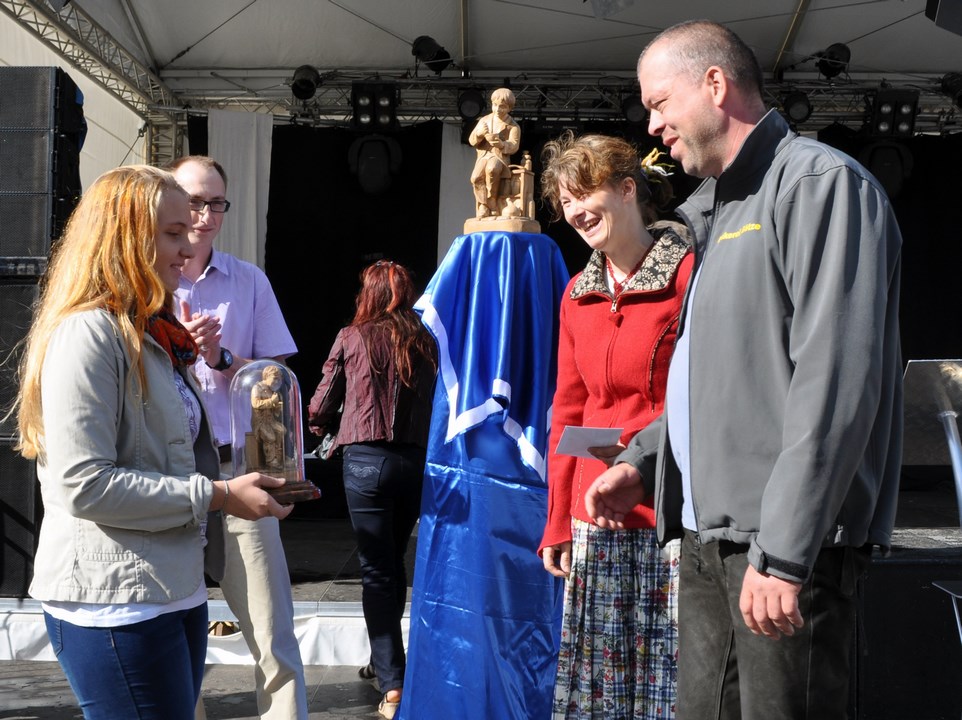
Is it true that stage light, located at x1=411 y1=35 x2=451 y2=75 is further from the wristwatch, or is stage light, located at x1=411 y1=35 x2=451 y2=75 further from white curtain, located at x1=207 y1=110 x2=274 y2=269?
the wristwatch

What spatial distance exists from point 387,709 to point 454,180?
5.91 meters

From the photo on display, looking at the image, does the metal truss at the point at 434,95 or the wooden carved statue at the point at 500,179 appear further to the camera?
the metal truss at the point at 434,95

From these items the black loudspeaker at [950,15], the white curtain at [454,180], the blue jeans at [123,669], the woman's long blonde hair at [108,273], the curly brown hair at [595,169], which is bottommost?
the blue jeans at [123,669]

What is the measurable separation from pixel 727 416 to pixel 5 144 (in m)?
3.26

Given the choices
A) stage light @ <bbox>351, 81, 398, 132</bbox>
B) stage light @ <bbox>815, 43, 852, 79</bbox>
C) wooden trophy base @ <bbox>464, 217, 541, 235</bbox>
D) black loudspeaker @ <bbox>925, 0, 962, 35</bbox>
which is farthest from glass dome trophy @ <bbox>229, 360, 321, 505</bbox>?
stage light @ <bbox>815, 43, 852, 79</bbox>

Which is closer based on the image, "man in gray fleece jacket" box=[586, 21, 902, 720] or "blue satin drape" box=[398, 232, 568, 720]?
"man in gray fleece jacket" box=[586, 21, 902, 720]

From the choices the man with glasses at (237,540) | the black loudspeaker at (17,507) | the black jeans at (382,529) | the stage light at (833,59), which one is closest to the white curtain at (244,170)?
the black loudspeaker at (17,507)

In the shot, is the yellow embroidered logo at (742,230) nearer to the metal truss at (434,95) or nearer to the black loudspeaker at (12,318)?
the black loudspeaker at (12,318)

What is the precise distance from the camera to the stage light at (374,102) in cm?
788

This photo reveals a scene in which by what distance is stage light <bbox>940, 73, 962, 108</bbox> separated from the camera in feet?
25.3

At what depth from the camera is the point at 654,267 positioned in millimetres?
2252

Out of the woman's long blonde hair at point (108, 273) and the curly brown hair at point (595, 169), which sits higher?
the curly brown hair at point (595, 169)

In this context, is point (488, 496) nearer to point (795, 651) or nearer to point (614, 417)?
point (614, 417)

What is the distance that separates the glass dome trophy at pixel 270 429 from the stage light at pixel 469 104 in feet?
19.7
